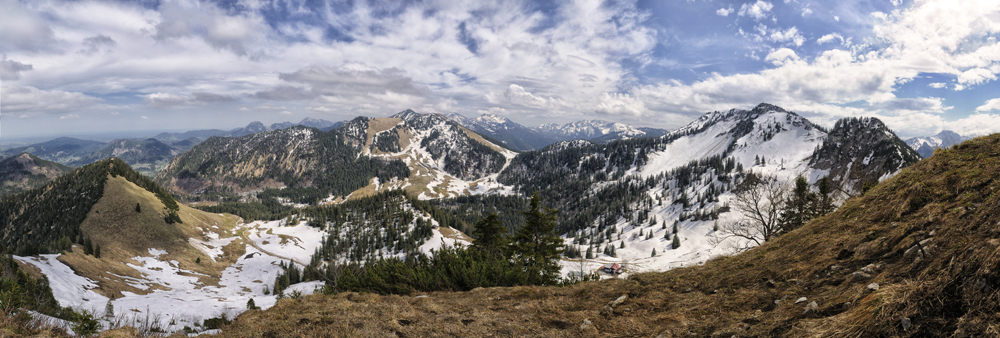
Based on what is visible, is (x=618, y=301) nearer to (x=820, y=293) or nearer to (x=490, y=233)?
(x=820, y=293)

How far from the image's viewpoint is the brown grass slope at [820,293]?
15.3ft

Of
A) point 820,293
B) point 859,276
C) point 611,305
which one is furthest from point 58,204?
point 859,276

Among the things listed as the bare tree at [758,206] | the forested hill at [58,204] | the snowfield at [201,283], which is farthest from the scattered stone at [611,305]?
the forested hill at [58,204]

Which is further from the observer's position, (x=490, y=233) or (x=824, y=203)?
(x=490, y=233)

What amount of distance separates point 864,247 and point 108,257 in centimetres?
11921

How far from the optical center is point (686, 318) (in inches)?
340

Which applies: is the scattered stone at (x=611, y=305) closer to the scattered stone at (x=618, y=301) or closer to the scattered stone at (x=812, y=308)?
the scattered stone at (x=618, y=301)

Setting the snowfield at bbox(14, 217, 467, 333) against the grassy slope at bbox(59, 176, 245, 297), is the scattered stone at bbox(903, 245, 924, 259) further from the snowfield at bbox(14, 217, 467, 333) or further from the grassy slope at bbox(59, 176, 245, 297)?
the grassy slope at bbox(59, 176, 245, 297)

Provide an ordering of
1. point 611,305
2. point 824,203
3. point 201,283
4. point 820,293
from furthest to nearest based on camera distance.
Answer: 1. point 201,283
2. point 824,203
3. point 611,305
4. point 820,293

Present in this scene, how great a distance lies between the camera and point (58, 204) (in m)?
122

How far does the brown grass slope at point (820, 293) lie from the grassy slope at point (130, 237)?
3018 inches

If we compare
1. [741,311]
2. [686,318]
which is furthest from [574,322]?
[741,311]

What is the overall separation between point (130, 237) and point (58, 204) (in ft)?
247

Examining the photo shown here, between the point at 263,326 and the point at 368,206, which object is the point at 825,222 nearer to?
the point at 263,326
